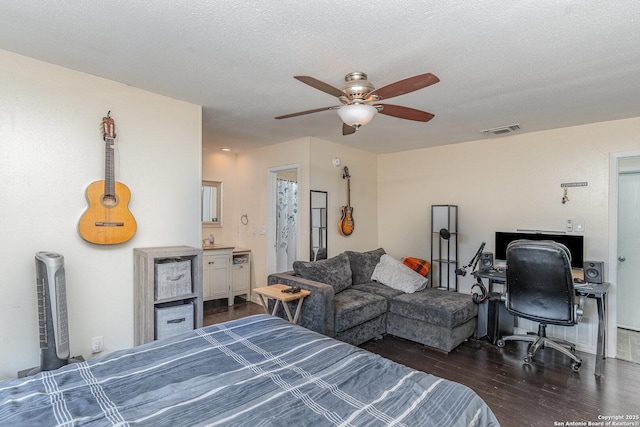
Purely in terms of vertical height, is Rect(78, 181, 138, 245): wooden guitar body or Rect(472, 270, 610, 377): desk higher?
Rect(78, 181, 138, 245): wooden guitar body

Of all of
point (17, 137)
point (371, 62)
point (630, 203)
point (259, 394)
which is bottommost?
point (259, 394)

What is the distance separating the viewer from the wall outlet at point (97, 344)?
98.4 inches

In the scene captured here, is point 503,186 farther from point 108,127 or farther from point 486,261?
point 108,127

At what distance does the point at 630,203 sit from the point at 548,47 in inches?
134

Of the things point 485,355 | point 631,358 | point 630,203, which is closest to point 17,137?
point 485,355

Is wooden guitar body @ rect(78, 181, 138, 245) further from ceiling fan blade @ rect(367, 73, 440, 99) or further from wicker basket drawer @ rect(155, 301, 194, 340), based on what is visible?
ceiling fan blade @ rect(367, 73, 440, 99)

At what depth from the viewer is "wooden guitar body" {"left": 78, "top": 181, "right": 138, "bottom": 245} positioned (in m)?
2.44

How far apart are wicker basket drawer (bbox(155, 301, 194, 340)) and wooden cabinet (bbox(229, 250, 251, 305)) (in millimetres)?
2211

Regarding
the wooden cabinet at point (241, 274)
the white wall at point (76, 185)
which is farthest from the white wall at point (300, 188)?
the white wall at point (76, 185)

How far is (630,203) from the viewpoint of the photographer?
4047 mm

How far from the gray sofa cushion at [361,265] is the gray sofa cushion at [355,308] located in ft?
1.38

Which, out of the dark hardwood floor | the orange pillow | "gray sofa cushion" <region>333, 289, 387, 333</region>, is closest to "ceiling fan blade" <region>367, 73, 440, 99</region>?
"gray sofa cushion" <region>333, 289, 387, 333</region>

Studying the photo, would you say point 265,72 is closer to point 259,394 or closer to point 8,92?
point 8,92

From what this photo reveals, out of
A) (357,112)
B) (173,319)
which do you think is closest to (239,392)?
(173,319)
